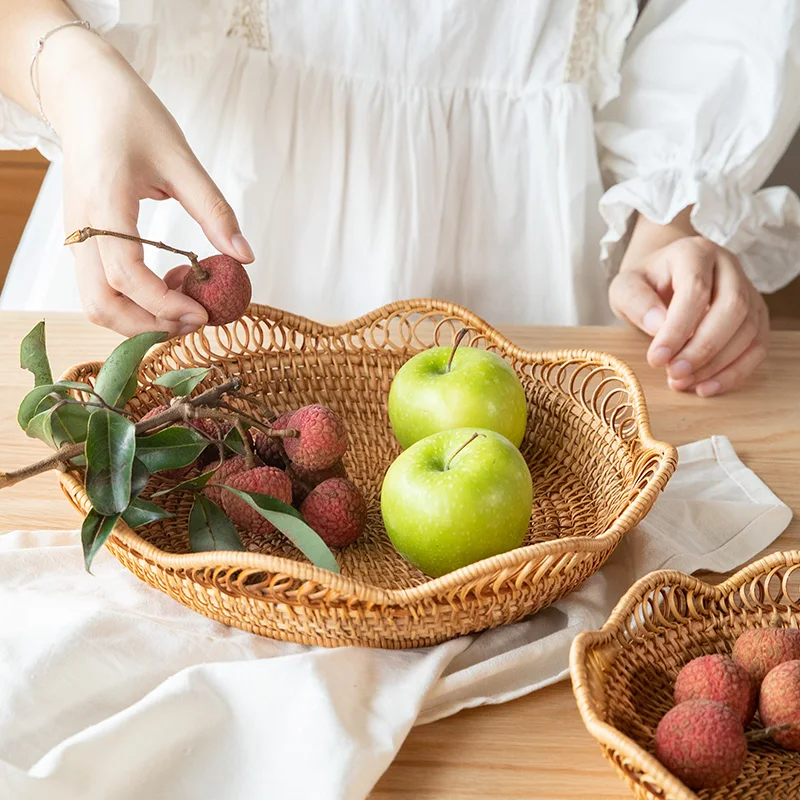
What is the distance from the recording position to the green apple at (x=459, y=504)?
0.56 m

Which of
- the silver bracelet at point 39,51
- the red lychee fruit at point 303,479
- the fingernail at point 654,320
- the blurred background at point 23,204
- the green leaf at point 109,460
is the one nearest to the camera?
the green leaf at point 109,460

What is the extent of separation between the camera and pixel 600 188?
107cm

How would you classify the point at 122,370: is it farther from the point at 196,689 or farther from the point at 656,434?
the point at 656,434

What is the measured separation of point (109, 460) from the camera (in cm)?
52

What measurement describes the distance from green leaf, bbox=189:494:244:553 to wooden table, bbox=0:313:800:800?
15 cm

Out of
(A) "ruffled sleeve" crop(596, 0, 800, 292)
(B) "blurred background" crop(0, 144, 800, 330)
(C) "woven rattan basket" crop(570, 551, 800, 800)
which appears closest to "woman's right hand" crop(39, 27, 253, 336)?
(C) "woven rattan basket" crop(570, 551, 800, 800)

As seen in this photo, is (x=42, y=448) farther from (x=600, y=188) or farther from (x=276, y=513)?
(x=600, y=188)

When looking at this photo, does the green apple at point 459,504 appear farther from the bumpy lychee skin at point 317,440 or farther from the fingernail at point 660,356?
the fingernail at point 660,356

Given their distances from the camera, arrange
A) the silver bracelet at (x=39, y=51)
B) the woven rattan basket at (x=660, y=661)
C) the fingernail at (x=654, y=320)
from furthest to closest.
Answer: the fingernail at (x=654, y=320) → the silver bracelet at (x=39, y=51) → the woven rattan basket at (x=660, y=661)

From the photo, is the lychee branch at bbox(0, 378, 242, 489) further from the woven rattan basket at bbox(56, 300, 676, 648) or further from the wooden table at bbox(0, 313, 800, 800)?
the wooden table at bbox(0, 313, 800, 800)

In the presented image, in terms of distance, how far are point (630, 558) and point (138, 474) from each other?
329 mm

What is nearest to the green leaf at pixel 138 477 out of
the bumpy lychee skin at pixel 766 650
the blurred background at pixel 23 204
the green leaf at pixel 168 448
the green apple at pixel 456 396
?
the green leaf at pixel 168 448

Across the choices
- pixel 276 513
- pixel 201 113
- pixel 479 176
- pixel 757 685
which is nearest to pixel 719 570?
pixel 757 685

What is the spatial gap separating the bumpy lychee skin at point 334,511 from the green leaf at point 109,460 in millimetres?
125
